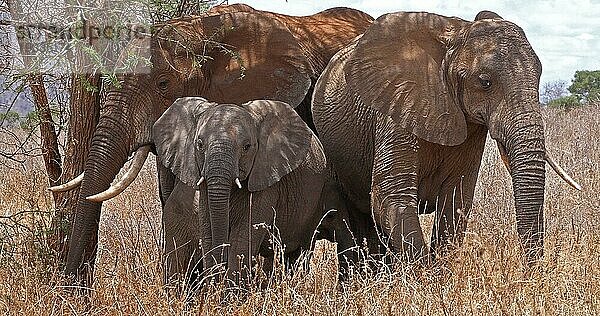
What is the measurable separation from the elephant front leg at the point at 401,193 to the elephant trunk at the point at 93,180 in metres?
1.75

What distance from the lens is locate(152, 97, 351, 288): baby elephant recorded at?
5.73 m

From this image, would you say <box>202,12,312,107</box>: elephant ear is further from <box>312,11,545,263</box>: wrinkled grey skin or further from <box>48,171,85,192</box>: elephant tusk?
<box>48,171,85,192</box>: elephant tusk

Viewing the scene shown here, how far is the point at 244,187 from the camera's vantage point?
20.2 ft

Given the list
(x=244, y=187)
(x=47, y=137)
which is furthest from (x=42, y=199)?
(x=244, y=187)

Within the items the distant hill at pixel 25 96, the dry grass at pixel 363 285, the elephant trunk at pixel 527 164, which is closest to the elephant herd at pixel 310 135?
the elephant trunk at pixel 527 164

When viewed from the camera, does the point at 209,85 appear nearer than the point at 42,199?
Yes

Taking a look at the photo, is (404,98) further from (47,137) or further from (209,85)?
(47,137)

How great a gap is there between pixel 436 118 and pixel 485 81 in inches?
18.5

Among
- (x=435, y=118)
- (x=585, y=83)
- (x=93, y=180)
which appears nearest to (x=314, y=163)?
(x=435, y=118)

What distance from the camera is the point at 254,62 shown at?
737cm

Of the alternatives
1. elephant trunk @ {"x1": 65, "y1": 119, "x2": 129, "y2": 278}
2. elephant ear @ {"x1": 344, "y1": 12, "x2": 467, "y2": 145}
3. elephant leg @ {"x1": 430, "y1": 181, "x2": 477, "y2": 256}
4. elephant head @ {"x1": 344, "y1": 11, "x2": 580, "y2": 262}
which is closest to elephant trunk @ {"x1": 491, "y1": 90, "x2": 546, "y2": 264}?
elephant head @ {"x1": 344, "y1": 11, "x2": 580, "y2": 262}

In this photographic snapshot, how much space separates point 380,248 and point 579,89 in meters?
25.8

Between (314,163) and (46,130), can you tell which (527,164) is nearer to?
(314,163)

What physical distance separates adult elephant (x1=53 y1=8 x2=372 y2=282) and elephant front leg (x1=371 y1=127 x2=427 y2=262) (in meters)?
1.27
